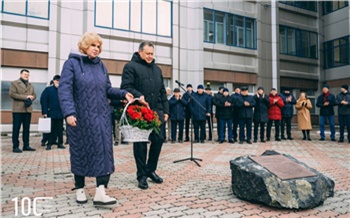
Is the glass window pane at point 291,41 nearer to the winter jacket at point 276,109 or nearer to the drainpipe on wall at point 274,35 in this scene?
the drainpipe on wall at point 274,35

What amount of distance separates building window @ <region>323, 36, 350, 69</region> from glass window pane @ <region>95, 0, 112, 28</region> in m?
17.0

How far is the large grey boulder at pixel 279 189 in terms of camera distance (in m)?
3.85

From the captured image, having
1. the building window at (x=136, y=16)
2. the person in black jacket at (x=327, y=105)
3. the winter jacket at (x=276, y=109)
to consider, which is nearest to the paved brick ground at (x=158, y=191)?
the winter jacket at (x=276, y=109)

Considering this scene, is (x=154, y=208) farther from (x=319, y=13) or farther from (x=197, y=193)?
(x=319, y=13)

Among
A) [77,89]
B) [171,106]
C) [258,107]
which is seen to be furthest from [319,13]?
[77,89]

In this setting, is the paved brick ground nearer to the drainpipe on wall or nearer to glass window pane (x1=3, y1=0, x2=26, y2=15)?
glass window pane (x1=3, y1=0, x2=26, y2=15)

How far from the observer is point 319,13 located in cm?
2509

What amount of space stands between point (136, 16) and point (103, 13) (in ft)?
6.40

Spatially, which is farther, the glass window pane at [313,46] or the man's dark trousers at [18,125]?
the glass window pane at [313,46]

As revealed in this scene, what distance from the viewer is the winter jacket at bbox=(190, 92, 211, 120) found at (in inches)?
481

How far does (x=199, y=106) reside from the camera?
40.6 ft

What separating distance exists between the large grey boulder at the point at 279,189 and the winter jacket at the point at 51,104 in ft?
23.4

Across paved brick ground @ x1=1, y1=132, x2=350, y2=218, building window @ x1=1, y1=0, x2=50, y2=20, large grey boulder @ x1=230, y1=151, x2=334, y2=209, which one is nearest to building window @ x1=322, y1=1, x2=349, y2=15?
paved brick ground @ x1=1, y1=132, x2=350, y2=218

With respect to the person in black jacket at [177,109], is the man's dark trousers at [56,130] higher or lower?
lower
